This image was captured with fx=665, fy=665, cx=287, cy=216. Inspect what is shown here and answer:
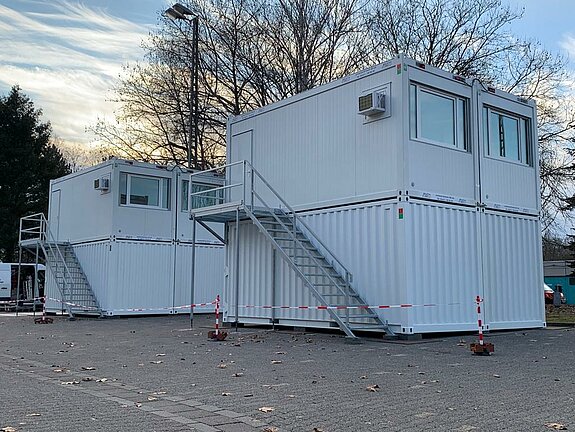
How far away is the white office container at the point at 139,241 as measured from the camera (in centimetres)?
2309

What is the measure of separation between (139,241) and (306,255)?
1020cm

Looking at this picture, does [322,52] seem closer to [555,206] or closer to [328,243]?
[555,206]

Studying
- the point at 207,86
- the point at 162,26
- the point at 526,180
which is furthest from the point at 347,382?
the point at 162,26

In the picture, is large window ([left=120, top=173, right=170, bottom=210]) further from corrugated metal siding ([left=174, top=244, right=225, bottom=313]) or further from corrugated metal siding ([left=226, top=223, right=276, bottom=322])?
corrugated metal siding ([left=226, top=223, right=276, bottom=322])

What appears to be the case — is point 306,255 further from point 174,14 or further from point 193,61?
point 174,14

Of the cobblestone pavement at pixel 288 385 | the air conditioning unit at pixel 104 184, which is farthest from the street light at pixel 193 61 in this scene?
the cobblestone pavement at pixel 288 385

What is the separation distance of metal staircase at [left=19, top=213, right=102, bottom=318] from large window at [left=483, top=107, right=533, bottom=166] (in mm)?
14453

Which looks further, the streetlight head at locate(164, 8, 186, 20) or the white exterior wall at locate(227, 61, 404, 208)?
the streetlight head at locate(164, 8, 186, 20)

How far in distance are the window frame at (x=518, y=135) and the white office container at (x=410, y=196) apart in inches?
1.2

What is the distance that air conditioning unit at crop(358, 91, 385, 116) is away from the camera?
45.3ft

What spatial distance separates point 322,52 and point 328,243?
15.9 m

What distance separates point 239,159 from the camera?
18.3 metres

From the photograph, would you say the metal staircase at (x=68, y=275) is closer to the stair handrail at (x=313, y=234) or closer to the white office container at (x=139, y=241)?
the white office container at (x=139, y=241)

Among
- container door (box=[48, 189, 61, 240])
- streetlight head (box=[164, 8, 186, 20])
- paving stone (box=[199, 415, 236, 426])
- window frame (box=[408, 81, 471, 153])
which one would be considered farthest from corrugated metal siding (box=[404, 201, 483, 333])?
container door (box=[48, 189, 61, 240])
